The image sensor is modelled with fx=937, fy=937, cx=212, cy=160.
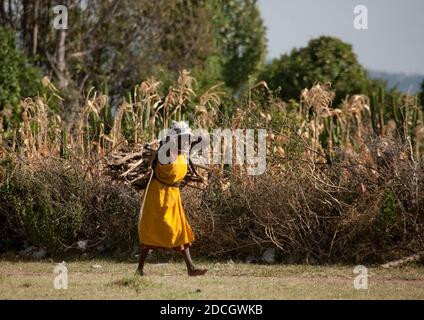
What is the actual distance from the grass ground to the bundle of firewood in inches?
41.3

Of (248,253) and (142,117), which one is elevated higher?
(142,117)

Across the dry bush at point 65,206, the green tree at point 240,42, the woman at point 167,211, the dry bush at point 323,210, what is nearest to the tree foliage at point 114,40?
the green tree at point 240,42

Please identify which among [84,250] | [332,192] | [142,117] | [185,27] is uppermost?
[185,27]

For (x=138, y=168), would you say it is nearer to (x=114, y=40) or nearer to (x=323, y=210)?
(x=323, y=210)

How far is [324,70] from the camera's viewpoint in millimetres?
20453

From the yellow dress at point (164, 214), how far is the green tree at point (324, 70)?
1047cm

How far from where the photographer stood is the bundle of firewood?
34.5 feet

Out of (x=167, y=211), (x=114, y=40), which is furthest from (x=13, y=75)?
(x=167, y=211)

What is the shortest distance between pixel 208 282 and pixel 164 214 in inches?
33.5

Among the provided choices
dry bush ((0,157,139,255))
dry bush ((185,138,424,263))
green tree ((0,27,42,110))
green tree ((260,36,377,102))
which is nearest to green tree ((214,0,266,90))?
green tree ((260,36,377,102))

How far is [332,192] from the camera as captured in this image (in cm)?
1156
